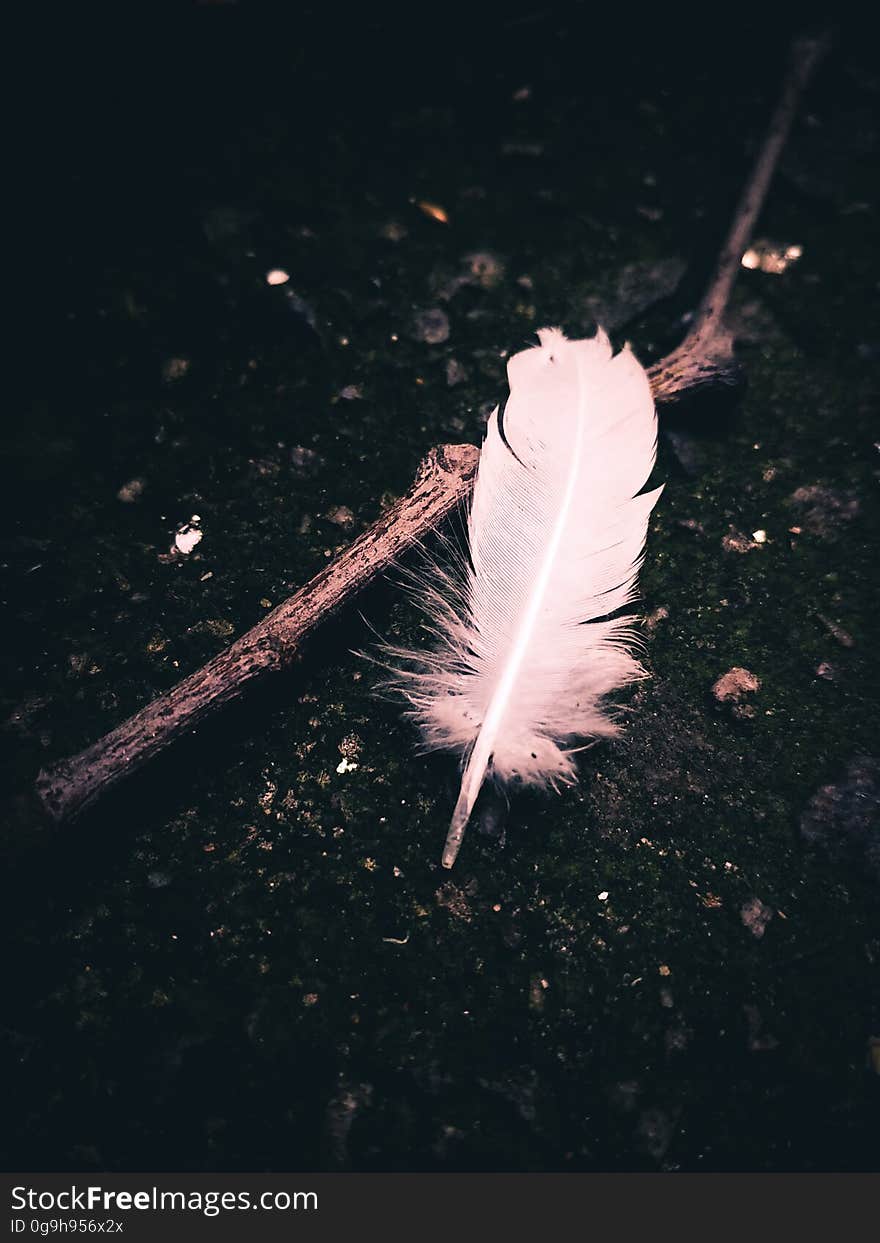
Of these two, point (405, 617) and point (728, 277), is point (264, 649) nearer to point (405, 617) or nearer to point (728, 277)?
point (405, 617)

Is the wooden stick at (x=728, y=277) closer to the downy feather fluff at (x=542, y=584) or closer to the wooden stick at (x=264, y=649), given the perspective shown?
the downy feather fluff at (x=542, y=584)

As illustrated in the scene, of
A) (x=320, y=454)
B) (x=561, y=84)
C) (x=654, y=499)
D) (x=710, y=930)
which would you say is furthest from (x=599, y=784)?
(x=561, y=84)

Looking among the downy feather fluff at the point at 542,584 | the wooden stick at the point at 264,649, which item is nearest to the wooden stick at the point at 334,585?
the wooden stick at the point at 264,649

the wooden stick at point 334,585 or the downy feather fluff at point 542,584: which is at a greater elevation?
the wooden stick at point 334,585

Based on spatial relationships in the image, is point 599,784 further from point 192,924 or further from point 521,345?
point 521,345

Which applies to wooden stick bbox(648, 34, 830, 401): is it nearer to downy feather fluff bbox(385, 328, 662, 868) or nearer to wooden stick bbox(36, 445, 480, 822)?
downy feather fluff bbox(385, 328, 662, 868)

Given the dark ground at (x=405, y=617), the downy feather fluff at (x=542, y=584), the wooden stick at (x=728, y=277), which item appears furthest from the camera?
the wooden stick at (x=728, y=277)

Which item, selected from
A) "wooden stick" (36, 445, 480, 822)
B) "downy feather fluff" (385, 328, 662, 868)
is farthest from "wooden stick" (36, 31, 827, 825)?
"downy feather fluff" (385, 328, 662, 868)
